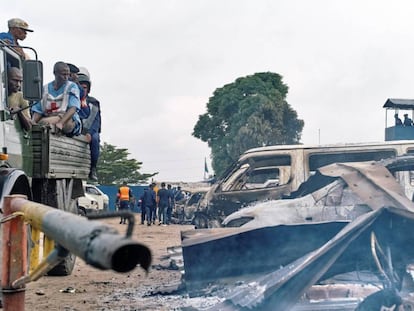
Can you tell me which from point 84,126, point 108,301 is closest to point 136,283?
point 108,301

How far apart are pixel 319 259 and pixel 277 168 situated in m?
5.72

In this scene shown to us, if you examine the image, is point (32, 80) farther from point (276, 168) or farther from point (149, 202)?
point (149, 202)

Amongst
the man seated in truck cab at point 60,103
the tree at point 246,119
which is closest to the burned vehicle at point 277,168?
the man seated in truck cab at point 60,103

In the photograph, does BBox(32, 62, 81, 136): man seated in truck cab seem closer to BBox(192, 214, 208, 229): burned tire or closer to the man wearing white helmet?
the man wearing white helmet

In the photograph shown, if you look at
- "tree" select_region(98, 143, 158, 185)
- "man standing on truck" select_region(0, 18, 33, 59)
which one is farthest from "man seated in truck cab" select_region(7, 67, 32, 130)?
Answer: "tree" select_region(98, 143, 158, 185)

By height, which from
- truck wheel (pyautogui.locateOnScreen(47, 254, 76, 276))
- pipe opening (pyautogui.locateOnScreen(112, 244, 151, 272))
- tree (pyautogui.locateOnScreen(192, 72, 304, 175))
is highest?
tree (pyautogui.locateOnScreen(192, 72, 304, 175))

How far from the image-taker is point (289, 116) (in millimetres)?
32969

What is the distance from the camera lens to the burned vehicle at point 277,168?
30.9ft

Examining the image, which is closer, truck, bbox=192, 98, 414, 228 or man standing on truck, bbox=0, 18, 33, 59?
man standing on truck, bbox=0, 18, 33, 59

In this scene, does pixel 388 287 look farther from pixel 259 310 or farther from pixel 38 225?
pixel 38 225

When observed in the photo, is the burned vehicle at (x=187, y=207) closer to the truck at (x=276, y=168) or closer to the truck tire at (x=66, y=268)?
the truck at (x=276, y=168)

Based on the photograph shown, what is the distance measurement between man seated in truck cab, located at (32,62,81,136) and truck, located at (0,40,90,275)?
0.85ft

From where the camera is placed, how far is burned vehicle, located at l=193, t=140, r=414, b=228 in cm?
942

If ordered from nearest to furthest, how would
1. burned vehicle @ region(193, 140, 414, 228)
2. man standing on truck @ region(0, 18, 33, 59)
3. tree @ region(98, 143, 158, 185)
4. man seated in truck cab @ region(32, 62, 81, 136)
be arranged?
man standing on truck @ region(0, 18, 33, 59), man seated in truck cab @ region(32, 62, 81, 136), burned vehicle @ region(193, 140, 414, 228), tree @ region(98, 143, 158, 185)
